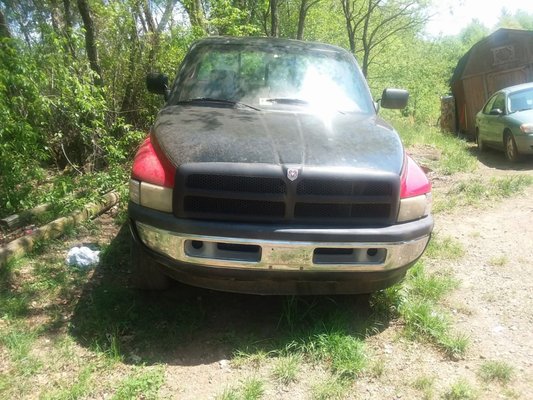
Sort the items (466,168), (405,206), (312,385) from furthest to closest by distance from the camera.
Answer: (466,168)
(405,206)
(312,385)

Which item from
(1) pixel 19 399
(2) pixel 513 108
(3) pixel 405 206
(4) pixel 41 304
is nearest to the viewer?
(1) pixel 19 399

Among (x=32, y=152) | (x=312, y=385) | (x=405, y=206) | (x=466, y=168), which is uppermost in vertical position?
(x=405, y=206)

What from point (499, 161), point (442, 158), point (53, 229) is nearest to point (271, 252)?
point (53, 229)

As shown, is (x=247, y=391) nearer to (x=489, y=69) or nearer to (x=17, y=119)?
(x=17, y=119)

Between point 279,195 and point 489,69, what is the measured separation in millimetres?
17512

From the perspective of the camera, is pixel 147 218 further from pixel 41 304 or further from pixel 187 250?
pixel 41 304

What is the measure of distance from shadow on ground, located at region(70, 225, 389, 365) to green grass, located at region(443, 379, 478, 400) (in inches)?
26.2

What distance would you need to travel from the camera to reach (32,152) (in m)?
4.94

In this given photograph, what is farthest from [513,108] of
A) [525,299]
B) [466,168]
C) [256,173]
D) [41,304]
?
[41,304]

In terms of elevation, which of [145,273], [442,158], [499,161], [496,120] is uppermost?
[145,273]

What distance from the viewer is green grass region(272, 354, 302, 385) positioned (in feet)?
8.52

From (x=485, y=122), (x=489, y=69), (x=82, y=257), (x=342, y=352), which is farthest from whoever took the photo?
(x=489, y=69)

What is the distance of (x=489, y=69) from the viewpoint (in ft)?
56.7

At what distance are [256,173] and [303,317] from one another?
3.75ft
